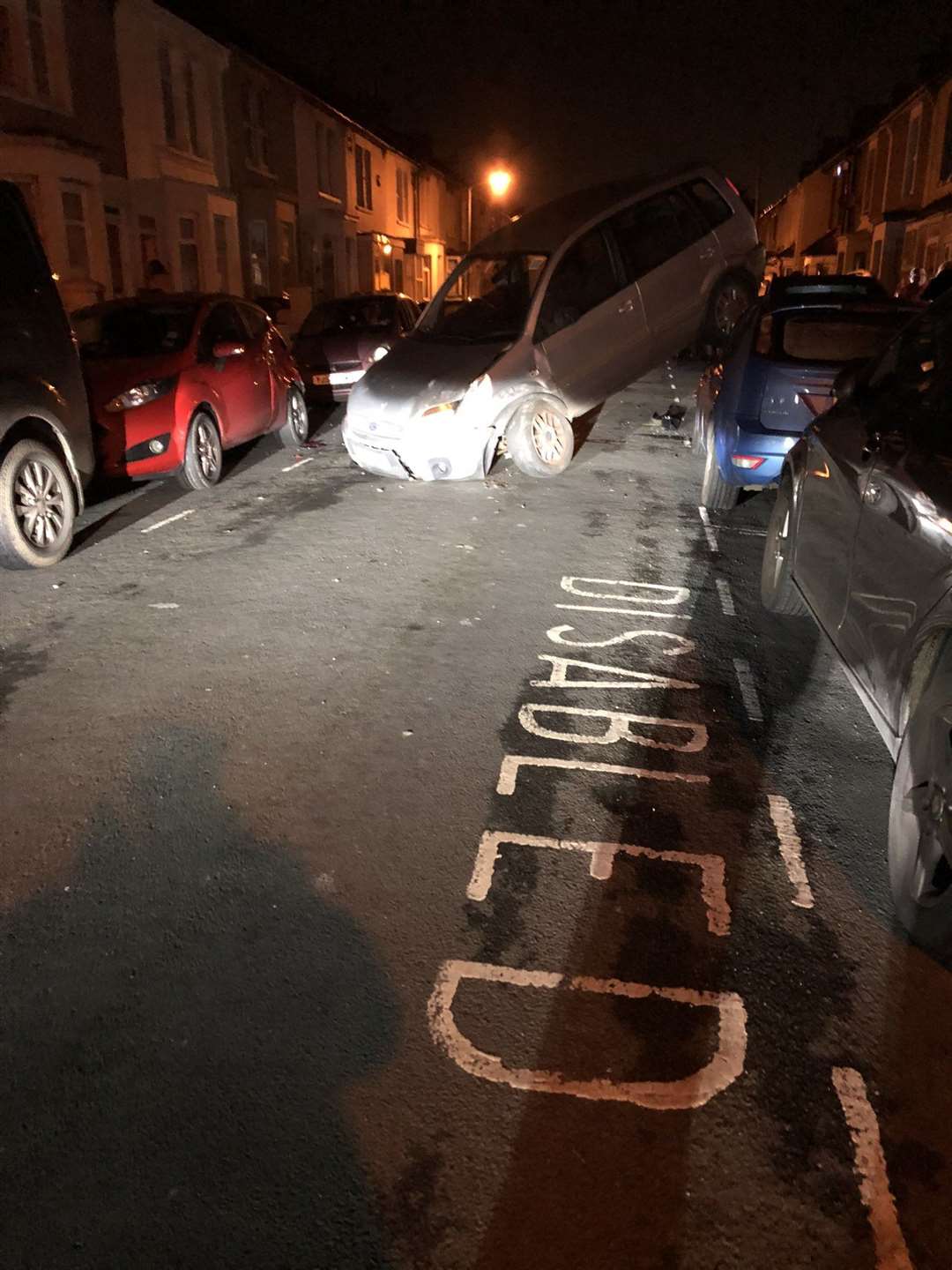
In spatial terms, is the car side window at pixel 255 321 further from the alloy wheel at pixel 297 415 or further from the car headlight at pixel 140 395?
the car headlight at pixel 140 395

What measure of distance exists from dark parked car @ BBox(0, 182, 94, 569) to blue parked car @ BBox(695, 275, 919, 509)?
487 cm

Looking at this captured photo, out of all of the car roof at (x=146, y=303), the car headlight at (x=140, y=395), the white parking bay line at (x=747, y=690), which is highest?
the car roof at (x=146, y=303)

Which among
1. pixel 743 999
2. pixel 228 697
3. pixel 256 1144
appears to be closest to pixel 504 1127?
pixel 256 1144

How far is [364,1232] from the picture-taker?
6.63ft

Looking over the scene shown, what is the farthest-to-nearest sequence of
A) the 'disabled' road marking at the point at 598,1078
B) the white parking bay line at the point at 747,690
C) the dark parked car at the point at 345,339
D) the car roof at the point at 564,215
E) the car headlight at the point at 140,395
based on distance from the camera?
the dark parked car at the point at 345,339, the car roof at the point at 564,215, the car headlight at the point at 140,395, the white parking bay line at the point at 747,690, the 'disabled' road marking at the point at 598,1078

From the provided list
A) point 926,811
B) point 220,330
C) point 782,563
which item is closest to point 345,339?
point 220,330

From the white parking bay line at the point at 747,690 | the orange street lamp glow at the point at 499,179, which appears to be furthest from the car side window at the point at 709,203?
the orange street lamp glow at the point at 499,179

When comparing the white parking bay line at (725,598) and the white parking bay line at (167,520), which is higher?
the white parking bay line at (167,520)

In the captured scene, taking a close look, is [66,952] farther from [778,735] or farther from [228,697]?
[778,735]

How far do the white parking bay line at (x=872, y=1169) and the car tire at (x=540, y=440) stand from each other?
23.4ft

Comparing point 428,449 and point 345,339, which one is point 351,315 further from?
point 428,449

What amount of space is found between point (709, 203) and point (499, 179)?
1877cm

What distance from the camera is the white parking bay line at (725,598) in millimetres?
5715

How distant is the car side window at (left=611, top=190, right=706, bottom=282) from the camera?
923cm
